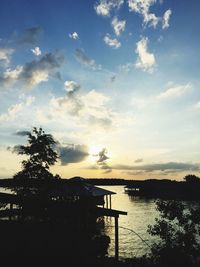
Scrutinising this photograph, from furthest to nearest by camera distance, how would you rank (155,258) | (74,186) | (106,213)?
(74,186) < (155,258) < (106,213)

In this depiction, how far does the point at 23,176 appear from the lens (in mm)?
19453

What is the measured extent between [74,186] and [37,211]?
29.3m

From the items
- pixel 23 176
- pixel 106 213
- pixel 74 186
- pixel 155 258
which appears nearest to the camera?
pixel 106 213

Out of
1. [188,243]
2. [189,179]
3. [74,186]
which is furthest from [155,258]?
[189,179]

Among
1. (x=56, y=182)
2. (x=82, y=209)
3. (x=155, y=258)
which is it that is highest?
(x=56, y=182)

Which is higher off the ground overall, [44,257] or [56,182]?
[56,182]

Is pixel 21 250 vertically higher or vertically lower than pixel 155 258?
higher

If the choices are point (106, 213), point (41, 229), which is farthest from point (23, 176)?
point (106, 213)

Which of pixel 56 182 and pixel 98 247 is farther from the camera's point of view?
pixel 56 182

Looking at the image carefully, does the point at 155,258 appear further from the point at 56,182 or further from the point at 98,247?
the point at 56,182

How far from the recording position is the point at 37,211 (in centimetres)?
1731

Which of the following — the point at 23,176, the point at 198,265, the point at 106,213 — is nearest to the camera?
the point at 106,213

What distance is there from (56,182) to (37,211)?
2.91 meters

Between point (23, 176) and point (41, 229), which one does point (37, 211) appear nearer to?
point (41, 229)
